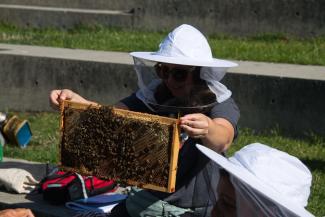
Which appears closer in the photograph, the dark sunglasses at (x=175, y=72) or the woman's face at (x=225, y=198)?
the woman's face at (x=225, y=198)

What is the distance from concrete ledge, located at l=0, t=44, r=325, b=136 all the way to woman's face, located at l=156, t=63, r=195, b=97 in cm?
348

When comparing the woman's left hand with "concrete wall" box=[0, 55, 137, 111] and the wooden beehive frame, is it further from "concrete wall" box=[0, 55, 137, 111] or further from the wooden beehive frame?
"concrete wall" box=[0, 55, 137, 111]

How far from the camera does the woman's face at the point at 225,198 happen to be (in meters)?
2.88

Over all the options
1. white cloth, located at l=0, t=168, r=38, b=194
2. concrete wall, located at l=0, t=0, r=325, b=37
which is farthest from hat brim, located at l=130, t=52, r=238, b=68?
concrete wall, located at l=0, t=0, r=325, b=37

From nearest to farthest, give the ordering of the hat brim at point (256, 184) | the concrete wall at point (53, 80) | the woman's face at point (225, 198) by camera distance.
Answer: the hat brim at point (256, 184) → the woman's face at point (225, 198) → the concrete wall at point (53, 80)

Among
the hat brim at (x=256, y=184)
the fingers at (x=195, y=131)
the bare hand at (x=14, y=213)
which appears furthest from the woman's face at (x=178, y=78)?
the hat brim at (x=256, y=184)

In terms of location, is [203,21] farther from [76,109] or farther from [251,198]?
[251,198]

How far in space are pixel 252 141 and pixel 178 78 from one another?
10.7ft

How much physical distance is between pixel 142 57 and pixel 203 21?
23.9 feet

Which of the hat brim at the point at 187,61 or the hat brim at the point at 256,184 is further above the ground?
the hat brim at the point at 187,61

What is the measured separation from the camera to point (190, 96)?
4.06m

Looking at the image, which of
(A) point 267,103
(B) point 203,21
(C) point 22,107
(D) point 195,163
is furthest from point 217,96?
(B) point 203,21

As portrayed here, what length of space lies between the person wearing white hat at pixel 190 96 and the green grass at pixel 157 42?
14.6 ft

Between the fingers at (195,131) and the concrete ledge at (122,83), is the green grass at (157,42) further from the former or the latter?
the fingers at (195,131)
